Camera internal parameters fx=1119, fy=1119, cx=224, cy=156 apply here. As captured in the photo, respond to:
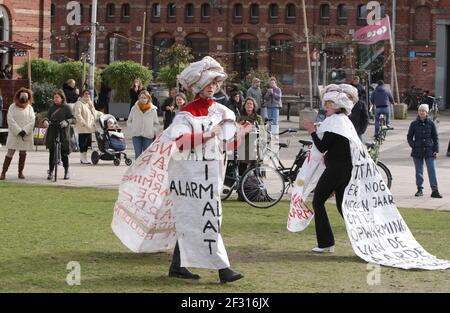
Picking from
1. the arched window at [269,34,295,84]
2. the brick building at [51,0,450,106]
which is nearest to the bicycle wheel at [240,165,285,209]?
the brick building at [51,0,450,106]

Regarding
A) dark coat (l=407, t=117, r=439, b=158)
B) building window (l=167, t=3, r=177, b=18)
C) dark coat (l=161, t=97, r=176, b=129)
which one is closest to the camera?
dark coat (l=407, t=117, r=439, b=158)

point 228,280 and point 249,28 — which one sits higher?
point 249,28

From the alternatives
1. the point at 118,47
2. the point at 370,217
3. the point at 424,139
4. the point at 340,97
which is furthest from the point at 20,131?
the point at 118,47

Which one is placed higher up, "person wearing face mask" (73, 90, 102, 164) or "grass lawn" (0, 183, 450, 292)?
"person wearing face mask" (73, 90, 102, 164)

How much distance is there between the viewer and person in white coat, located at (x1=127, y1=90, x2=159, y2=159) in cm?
2156

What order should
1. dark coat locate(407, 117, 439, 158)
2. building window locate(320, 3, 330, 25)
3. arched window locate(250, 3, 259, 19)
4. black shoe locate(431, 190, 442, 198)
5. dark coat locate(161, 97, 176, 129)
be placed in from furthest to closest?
arched window locate(250, 3, 259, 19), building window locate(320, 3, 330, 25), dark coat locate(161, 97, 176, 129), dark coat locate(407, 117, 439, 158), black shoe locate(431, 190, 442, 198)

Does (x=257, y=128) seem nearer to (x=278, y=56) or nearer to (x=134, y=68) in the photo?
(x=134, y=68)

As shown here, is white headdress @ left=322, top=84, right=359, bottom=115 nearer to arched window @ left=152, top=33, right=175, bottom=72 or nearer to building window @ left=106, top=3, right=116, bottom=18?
arched window @ left=152, top=33, right=175, bottom=72

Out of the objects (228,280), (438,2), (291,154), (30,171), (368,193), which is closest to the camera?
(228,280)

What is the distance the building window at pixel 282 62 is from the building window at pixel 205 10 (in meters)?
3.80

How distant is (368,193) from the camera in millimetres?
12555

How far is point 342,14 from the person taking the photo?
192 ft
